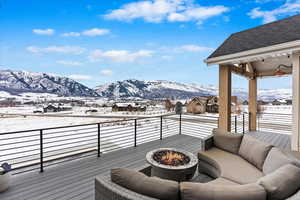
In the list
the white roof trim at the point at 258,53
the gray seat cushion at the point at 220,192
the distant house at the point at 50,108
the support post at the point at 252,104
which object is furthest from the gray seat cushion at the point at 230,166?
the distant house at the point at 50,108

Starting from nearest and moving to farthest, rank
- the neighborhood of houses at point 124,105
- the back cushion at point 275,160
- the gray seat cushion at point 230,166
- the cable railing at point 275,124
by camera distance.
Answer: the back cushion at point 275,160 < the gray seat cushion at point 230,166 < the cable railing at point 275,124 < the neighborhood of houses at point 124,105

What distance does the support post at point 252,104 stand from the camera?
591 cm

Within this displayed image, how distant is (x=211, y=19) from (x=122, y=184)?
919 centimetres

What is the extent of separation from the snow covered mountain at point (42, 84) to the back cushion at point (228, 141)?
11355 mm

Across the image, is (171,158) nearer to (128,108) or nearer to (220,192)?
(220,192)

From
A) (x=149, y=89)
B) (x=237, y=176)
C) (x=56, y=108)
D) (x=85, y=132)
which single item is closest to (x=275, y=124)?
(x=237, y=176)

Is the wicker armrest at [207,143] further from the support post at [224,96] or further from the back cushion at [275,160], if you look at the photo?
the support post at [224,96]

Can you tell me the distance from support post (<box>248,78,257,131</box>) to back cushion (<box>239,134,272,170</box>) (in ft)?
13.1

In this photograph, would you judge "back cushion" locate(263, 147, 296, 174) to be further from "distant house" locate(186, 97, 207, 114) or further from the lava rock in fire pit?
"distant house" locate(186, 97, 207, 114)

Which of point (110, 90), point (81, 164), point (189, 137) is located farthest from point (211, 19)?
point (110, 90)

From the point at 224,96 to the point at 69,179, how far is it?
12.1ft

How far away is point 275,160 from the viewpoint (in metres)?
1.80

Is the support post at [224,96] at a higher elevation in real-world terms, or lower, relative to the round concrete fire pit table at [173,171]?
higher

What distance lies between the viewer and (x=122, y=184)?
1.30m
